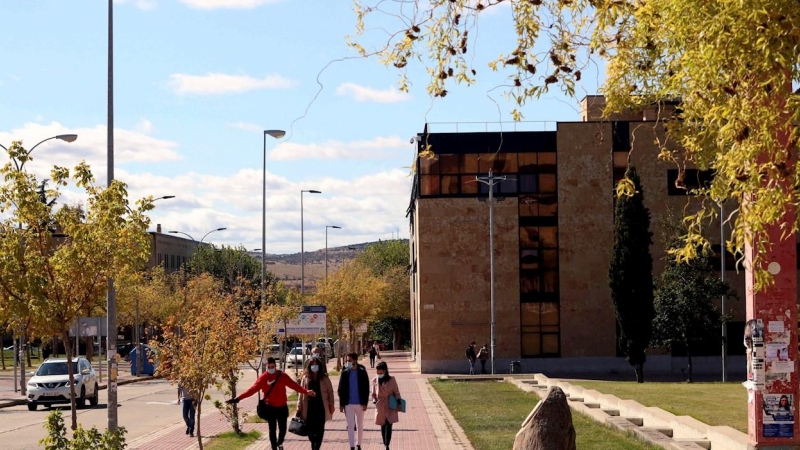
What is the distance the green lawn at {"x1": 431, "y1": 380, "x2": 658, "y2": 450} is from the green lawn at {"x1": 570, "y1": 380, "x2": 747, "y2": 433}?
2141 mm

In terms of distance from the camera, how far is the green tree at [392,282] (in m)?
97.6

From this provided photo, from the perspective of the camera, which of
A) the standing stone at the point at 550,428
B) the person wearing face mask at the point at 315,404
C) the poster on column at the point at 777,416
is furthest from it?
the person wearing face mask at the point at 315,404

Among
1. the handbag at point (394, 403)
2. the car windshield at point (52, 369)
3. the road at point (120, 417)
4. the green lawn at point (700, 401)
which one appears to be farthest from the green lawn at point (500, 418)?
the car windshield at point (52, 369)

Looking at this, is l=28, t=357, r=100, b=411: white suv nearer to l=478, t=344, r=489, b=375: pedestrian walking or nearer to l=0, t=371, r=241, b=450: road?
l=0, t=371, r=241, b=450: road

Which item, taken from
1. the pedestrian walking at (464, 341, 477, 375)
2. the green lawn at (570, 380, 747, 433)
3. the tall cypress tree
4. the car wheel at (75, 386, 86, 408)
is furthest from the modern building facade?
the car wheel at (75, 386, 86, 408)

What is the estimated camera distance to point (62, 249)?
761 inches

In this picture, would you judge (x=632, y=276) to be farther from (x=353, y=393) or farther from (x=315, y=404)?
(x=315, y=404)

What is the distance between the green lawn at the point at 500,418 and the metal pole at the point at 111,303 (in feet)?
20.3

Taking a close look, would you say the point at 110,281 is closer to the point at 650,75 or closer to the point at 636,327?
the point at 650,75

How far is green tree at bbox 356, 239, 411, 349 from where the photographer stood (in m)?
97.6

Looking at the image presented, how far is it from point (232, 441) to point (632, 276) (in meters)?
31.3

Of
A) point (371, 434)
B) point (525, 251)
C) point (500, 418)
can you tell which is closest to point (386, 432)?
point (371, 434)

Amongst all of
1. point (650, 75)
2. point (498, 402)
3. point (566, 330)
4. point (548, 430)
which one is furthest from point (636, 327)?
point (650, 75)

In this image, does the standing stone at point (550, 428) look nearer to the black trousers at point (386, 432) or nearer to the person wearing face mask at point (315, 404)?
the person wearing face mask at point (315, 404)
